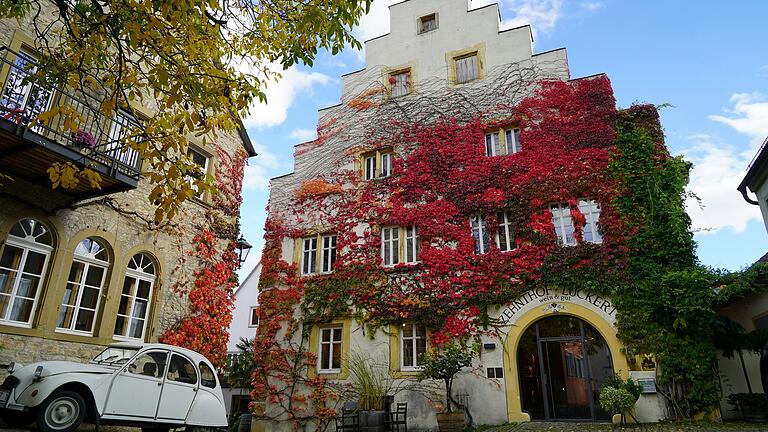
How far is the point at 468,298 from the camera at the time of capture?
13.1 metres

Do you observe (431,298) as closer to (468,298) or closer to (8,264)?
(468,298)

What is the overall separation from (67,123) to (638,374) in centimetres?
1163

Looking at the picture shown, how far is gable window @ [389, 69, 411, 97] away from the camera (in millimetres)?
17516

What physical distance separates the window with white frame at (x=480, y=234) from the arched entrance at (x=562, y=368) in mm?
2436

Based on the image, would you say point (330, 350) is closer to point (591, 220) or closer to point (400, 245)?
point (400, 245)

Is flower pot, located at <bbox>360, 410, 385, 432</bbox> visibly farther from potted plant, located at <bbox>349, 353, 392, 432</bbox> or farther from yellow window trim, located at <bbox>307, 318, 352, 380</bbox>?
yellow window trim, located at <bbox>307, 318, 352, 380</bbox>

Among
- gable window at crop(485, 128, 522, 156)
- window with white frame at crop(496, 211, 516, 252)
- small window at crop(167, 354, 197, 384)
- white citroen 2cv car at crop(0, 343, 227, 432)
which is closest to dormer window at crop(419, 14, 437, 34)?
gable window at crop(485, 128, 522, 156)

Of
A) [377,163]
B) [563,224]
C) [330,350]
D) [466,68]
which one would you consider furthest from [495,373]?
[466,68]

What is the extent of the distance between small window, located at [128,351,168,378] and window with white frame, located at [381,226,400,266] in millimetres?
7382

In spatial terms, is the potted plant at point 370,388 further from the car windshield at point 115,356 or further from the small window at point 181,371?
the car windshield at point 115,356

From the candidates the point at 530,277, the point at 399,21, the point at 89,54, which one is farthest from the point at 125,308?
the point at 399,21

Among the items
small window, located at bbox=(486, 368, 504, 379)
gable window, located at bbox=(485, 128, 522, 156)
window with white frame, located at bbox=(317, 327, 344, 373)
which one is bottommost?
small window, located at bbox=(486, 368, 504, 379)

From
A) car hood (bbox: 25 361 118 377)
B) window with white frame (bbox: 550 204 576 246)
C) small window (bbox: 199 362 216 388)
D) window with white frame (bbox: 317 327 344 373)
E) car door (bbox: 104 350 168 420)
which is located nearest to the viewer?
car hood (bbox: 25 361 118 377)

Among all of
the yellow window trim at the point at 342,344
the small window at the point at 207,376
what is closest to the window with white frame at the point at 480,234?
the yellow window trim at the point at 342,344
